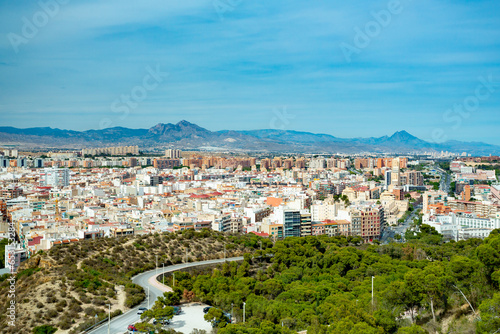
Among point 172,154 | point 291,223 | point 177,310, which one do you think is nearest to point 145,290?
point 177,310

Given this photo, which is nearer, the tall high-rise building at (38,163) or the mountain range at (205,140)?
the tall high-rise building at (38,163)

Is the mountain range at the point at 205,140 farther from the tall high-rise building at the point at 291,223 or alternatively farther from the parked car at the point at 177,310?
the parked car at the point at 177,310

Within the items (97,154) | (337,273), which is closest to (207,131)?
(97,154)

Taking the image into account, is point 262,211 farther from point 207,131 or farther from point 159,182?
point 207,131

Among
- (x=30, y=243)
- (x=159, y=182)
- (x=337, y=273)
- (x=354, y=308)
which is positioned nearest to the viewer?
(x=354, y=308)

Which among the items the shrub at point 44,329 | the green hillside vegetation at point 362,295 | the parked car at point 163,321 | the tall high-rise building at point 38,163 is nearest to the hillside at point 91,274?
the shrub at point 44,329

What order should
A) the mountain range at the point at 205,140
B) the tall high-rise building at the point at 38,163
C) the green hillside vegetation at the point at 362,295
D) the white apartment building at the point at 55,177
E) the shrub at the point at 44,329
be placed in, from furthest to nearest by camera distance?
the mountain range at the point at 205,140 → the tall high-rise building at the point at 38,163 → the white apartment building at the point at 55,177 → the shrub at the point at 44,329 → the green hillside vegetation at the point at 362,295
